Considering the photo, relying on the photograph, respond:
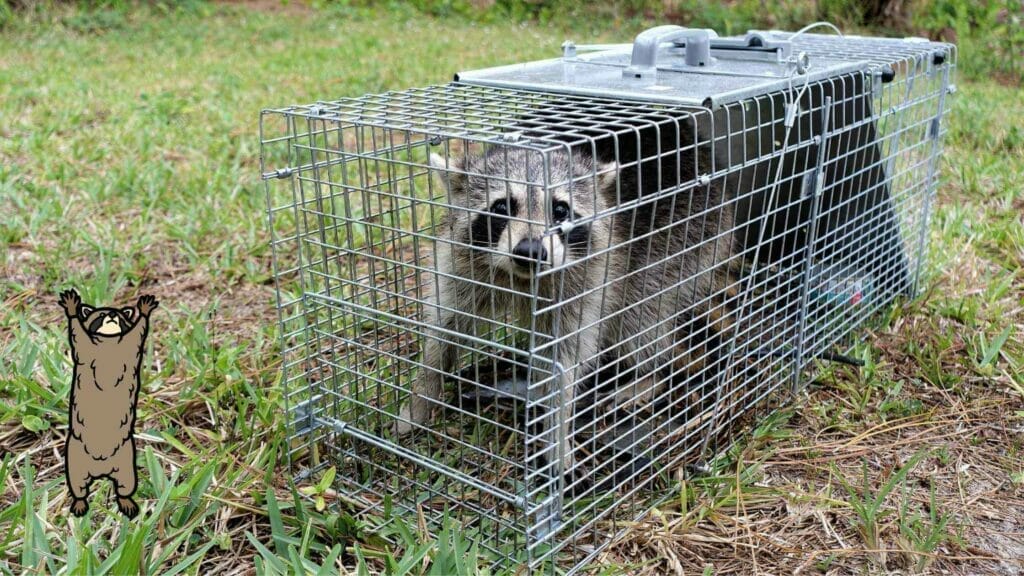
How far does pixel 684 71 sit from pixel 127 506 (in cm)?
189

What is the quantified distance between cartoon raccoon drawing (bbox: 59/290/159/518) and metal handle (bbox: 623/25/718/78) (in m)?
1.50

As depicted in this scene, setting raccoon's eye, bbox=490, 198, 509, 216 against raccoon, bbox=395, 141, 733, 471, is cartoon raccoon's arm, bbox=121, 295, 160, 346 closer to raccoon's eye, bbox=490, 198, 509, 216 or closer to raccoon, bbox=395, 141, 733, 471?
raccoon, bbox=395, 141, 733, 471

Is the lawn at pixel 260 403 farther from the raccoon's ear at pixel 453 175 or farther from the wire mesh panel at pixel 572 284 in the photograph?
the raccoon's ear at pixel 453 175

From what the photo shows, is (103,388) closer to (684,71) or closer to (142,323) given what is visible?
(142,323)

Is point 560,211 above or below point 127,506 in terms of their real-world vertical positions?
above

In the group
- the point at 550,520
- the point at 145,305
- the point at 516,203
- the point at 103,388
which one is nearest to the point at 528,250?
the point at 516,203

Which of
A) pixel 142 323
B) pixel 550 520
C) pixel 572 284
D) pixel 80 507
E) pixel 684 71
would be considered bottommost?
pixel 550 520

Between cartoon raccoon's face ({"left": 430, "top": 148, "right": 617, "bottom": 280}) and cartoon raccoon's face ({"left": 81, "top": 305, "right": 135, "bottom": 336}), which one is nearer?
cartoon raccoon's face ({"left": 81, "top": 305, "right": 135, "bottom": 336})

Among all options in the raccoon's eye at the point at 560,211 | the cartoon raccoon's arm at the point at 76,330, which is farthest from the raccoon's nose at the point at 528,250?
the cartoon raccoon's arm at the point at 76,330

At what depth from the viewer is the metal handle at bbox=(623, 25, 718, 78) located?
252cm

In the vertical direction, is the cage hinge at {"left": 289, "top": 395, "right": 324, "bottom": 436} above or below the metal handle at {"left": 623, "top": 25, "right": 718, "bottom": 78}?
below

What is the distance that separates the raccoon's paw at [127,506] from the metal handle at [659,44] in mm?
1691

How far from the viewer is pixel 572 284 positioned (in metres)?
2.60

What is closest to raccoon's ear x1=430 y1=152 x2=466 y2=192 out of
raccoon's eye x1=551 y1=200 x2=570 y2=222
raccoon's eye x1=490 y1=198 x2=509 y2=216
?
raccoon's eye x1=490 y1=198 x2=509 y2=216
